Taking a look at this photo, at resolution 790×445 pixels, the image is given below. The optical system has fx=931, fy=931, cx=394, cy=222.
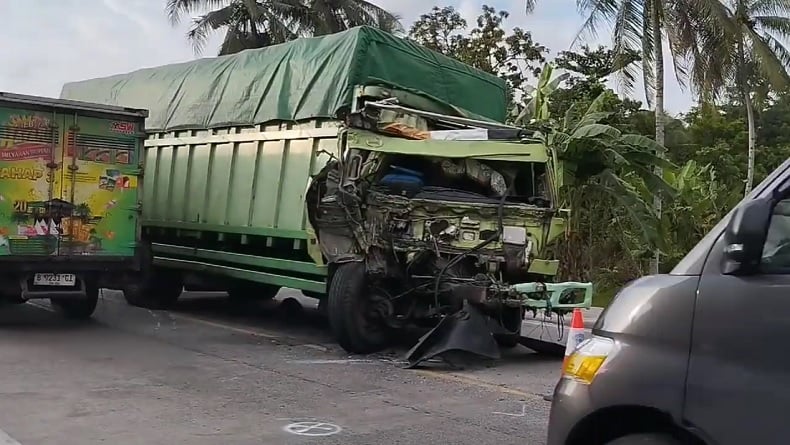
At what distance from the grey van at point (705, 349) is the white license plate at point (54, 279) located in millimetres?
8841

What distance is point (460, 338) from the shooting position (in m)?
9.20

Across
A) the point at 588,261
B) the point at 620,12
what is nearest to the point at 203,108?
the point at 588,261

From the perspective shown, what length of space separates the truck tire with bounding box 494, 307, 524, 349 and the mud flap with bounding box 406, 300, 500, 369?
41cm

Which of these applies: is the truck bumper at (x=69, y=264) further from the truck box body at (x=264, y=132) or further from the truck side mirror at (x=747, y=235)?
the truck side mirror at (x=747, y=235)

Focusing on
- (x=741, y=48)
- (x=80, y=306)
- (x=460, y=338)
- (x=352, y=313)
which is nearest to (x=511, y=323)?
(x=460, y=338)

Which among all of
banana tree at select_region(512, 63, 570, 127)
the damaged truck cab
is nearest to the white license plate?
the damaged truck cab

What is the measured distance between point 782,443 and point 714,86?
62.6 ft

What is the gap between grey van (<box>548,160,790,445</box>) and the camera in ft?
10.6

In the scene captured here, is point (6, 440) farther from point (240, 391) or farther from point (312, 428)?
point (240, 391)

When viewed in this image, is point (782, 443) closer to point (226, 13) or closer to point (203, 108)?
point (203, 108)

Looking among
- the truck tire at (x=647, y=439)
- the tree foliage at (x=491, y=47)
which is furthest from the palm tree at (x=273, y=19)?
the truck tire at (x=647, y=439)

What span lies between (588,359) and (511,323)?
639 centimetres

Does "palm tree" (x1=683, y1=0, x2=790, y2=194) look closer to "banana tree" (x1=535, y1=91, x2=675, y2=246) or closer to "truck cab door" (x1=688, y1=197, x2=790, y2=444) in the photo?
"banana tree" (x1=535, y1=91, x2=675, y2=246)

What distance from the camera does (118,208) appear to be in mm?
11695
